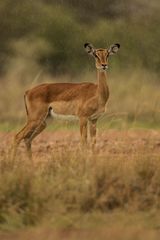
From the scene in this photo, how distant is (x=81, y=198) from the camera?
26.4ft

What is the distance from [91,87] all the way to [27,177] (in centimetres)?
408

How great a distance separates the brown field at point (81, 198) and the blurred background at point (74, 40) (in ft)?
31.6

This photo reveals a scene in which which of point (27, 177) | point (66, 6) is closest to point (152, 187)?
point (27, 177)

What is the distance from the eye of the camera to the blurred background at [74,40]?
2011cm

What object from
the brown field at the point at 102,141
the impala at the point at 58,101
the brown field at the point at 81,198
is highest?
the impala at the point at 58,101

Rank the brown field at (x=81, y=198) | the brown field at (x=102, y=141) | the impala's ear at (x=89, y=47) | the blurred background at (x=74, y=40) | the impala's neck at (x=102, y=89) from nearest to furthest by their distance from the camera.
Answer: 1. the brown field at (x=81, y=198)
2. the impala's ear at (x=89, y=47)
3. the impala's neck at (x=102, y=89)
4. the brown field at (x=102, y=141)
5. the blurred background at (x=74, y=40)

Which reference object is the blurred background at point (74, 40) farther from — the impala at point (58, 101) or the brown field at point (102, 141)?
the impala at point (58, 101)

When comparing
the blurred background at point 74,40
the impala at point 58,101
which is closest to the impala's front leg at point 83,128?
the impala at point 58,101

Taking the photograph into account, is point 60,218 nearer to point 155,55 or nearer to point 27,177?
point 27,177

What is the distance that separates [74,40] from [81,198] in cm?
1457

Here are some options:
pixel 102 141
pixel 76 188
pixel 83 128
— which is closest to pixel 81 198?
pixel 76 188

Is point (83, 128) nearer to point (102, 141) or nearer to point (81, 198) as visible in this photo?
point (102, 141)

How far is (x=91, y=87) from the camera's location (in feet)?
40.1

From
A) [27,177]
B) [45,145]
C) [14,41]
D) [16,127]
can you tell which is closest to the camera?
[27,177]
